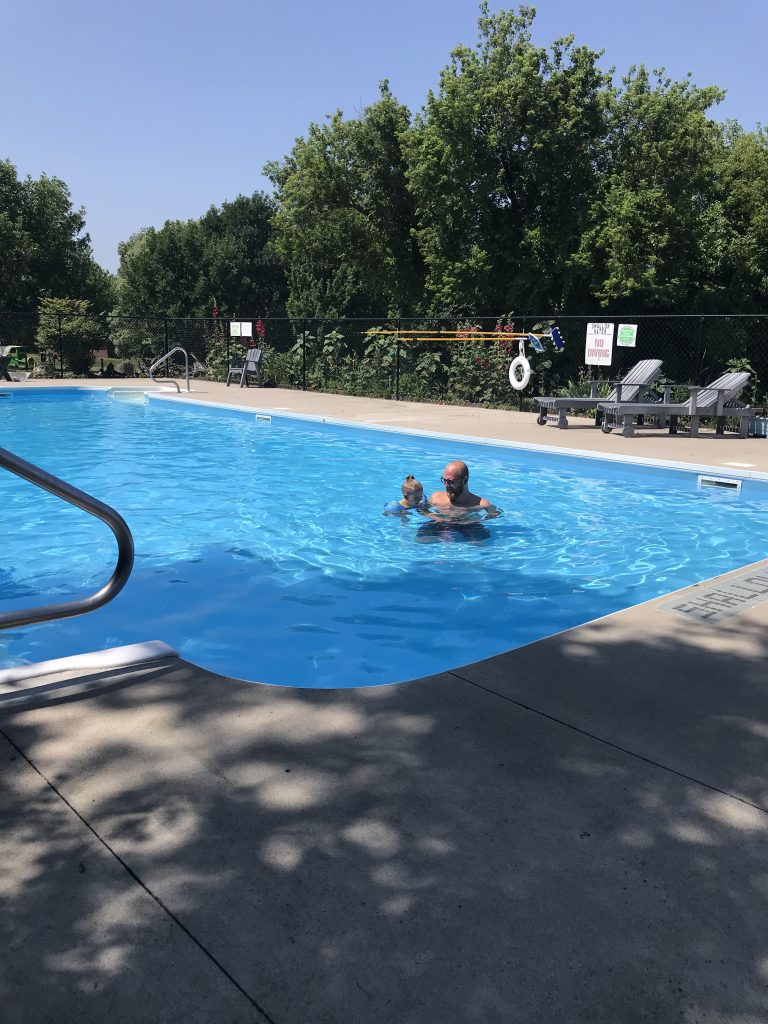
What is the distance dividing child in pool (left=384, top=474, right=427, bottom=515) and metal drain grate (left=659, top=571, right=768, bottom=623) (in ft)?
11.0

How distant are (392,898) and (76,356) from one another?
2730 centimetres

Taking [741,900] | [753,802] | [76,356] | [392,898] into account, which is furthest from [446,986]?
[76,356]

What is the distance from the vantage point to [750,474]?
33.0 ft

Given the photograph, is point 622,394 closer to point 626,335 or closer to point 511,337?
point 626,335

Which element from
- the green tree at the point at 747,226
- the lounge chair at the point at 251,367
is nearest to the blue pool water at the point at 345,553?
the lounge chair at the point at 251,367

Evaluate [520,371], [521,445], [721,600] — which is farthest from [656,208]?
[721,600]

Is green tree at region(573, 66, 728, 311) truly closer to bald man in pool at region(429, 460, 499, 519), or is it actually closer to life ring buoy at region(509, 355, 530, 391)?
life ring buoy at region(509, 355, 530, 391)

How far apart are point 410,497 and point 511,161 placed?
17921mm

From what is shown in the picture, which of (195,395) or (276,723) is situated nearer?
(276,723)

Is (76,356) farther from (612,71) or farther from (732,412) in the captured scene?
(732,412)

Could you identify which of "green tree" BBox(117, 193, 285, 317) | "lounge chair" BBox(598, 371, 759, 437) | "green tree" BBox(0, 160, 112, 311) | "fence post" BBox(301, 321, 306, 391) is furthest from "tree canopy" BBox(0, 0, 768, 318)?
"green tree" BBox(0, 160, 112, 311)

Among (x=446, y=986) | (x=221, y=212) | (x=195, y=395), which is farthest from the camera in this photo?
(x=221, y=212)

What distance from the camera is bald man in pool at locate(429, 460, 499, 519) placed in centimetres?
788

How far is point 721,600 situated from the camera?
5090mm
